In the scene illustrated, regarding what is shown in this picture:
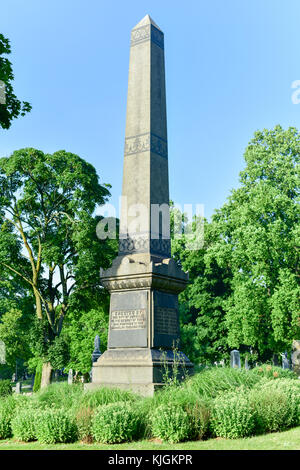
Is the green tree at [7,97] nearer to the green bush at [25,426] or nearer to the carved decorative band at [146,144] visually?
the carved decorative band at [146,144]

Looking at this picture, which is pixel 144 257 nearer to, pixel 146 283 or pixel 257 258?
pixel 146 283

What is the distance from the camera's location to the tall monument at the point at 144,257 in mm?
10156

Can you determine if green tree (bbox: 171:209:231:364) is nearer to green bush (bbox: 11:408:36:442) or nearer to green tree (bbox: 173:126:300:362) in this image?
green tree (bbox: 173:126:300:362)

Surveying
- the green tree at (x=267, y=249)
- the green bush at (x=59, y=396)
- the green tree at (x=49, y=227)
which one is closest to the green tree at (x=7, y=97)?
the green bush at (x=59, y=396)

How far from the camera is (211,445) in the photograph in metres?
7.03

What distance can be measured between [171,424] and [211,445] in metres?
0.69

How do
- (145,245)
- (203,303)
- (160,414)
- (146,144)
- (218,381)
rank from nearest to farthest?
(160,414) → (218,381) → (145,245) → (146,144) → (203,303)

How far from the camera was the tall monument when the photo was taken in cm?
1016

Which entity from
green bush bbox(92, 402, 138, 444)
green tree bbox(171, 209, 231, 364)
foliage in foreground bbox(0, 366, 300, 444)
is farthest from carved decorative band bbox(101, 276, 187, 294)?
green tree bbox(171, 209, 231, 364)

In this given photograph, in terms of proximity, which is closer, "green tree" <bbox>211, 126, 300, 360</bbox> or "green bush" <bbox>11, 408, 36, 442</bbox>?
"green bush" <bbox>11, 408, 36, 442</bbox>

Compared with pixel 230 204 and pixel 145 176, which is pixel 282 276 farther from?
pixel 145 176

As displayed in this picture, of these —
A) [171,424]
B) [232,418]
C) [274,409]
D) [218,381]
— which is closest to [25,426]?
[171,424]

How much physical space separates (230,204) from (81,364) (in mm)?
23233

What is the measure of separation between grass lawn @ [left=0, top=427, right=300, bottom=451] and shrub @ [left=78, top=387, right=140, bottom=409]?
798mm
